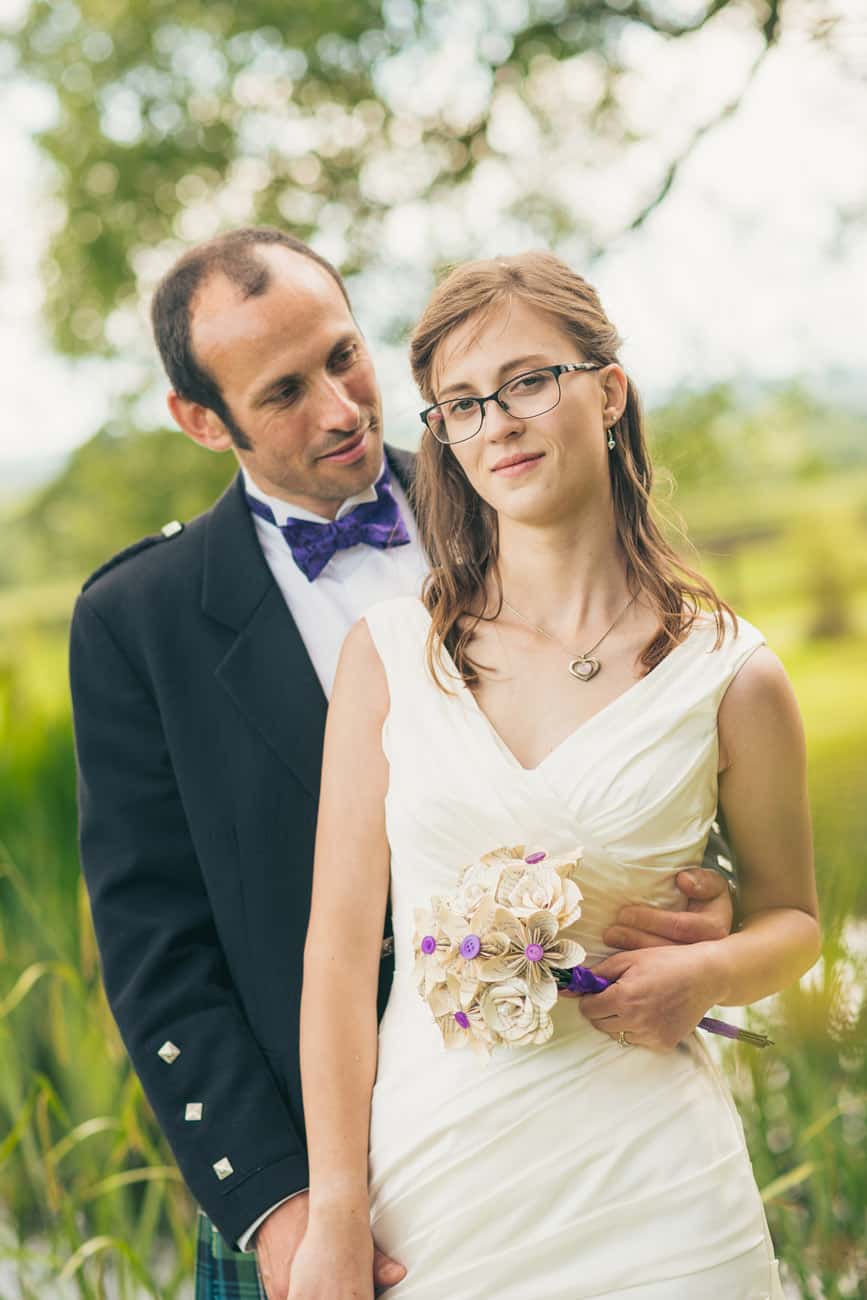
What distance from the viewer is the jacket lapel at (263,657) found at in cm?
200

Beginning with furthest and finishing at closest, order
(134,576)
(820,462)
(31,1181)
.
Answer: (820,462)
(31,1181)
(134,576)

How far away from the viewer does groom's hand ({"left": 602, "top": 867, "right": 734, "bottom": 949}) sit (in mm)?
1656

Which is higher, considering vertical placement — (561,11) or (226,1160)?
(561,11)

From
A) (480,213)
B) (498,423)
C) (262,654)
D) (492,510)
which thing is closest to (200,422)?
(262,654)

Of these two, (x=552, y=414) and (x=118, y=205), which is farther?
(x=118, y=205)

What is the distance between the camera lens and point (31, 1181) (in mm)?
3328

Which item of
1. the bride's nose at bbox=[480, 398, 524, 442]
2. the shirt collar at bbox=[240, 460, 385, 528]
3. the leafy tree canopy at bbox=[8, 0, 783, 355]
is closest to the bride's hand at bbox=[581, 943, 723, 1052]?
the bride's nose at bbox=[480, 398, 524, 442]

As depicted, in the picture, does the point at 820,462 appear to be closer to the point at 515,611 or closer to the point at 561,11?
the point at 561,11

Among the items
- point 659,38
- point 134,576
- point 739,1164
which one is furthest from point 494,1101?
point 659,38

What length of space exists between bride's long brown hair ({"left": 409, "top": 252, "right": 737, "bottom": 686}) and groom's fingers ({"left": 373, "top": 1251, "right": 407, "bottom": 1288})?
0.73 m

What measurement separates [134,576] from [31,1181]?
192cm

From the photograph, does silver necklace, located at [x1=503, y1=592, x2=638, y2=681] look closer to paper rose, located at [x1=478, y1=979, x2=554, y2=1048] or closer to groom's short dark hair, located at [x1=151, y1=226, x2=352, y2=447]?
paper rose, located at [x1=478, y1=979, x2=554, y2=1048]

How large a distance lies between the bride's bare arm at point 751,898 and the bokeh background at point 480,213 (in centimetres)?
166

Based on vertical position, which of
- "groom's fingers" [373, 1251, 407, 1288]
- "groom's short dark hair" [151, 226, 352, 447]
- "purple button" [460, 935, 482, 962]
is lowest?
"groom's fingers" [373, 1251, 407, 1288]
